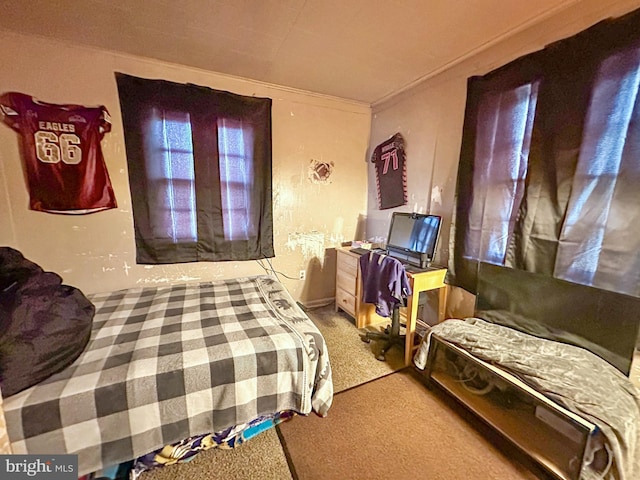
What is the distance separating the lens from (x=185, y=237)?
8.02 feet

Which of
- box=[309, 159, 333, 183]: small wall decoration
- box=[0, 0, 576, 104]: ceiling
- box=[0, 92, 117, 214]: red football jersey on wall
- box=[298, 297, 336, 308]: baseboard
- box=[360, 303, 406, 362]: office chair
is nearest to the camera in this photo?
box=[0, 0, 576, 104]: ceiling

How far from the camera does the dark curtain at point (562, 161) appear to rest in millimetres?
1310

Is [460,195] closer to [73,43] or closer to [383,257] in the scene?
[383,257]

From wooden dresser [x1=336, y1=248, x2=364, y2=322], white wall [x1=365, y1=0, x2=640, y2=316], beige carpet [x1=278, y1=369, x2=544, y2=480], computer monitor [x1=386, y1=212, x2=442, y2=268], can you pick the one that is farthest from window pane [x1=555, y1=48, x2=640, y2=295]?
wooden dresser [x1=336, y1=248, x2=364, y2=322]

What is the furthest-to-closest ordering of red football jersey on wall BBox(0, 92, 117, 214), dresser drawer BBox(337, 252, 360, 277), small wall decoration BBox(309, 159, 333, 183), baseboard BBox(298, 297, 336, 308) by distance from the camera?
baseboard BBox(298, 297, 336, 308), small wall decoration BBox(309, 159, 333, 183), dresser drawer BBox(337, 252, 360, 277), red football jersey on wall BBox(0, 92, 117, 214)

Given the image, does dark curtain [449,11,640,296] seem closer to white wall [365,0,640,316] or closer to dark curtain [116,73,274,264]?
white wall [365,0,640,316]

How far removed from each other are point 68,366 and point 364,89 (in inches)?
122

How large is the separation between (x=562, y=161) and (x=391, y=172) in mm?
1509

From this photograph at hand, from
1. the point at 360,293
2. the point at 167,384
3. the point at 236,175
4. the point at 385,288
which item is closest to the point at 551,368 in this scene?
the point at 385,288

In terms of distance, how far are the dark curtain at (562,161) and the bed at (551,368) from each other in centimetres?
14

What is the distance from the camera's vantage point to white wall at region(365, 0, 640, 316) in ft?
5.24

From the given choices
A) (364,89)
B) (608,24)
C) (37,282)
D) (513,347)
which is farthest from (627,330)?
(37,282)

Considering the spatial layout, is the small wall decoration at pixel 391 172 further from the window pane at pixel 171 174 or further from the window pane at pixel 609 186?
the window pane at pixel 171 174

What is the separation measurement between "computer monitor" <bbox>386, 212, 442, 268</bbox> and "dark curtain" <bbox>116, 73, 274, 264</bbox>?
1306 mm
